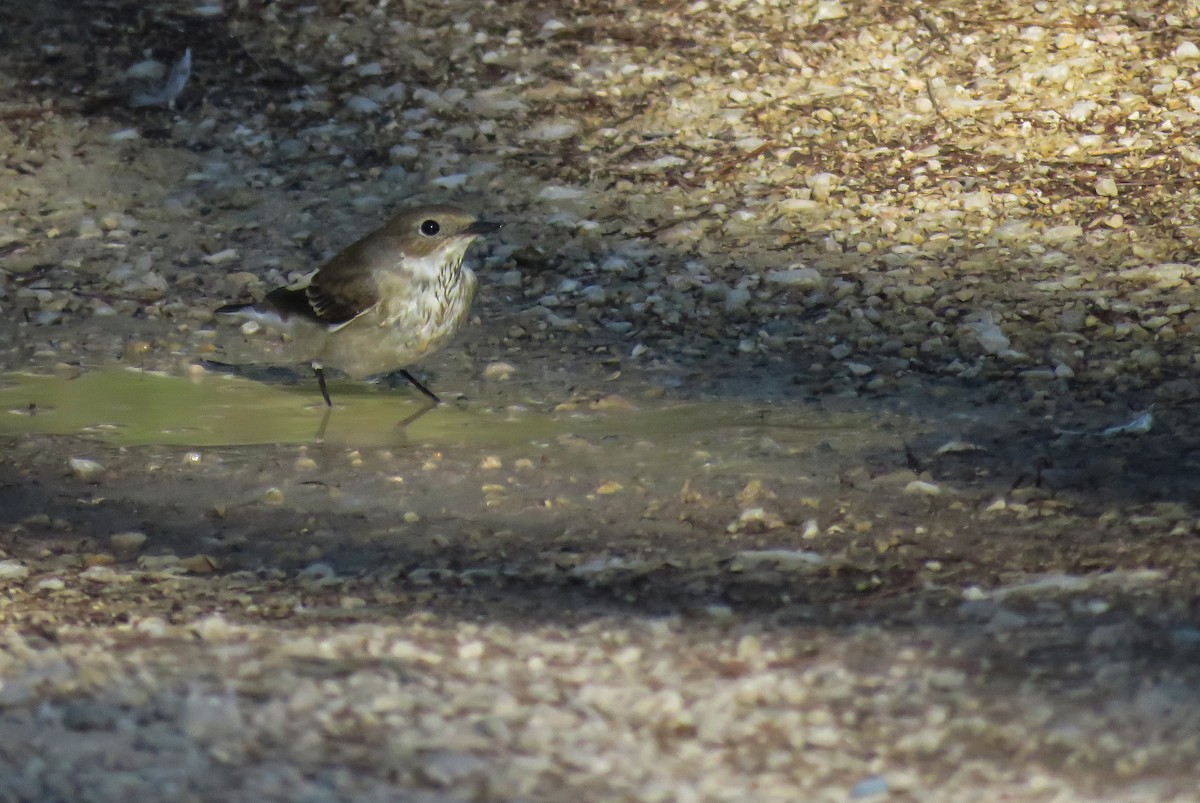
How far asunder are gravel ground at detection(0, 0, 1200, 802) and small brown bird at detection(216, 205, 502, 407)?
1.25 ft

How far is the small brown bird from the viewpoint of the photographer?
5.90 metres

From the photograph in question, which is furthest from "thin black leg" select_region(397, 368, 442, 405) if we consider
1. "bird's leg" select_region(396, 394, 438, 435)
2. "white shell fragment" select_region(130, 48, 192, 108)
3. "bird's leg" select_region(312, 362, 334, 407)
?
"white shell fragment" select_region(130, 48, 192, 108)

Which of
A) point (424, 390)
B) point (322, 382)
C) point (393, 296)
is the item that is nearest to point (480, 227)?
point (393, 296)

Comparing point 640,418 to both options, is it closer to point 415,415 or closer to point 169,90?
point 415,415

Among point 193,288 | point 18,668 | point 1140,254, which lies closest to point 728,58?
point 1140,254

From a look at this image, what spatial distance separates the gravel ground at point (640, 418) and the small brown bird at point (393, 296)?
15.0 inches

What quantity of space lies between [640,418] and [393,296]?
3.12 feet

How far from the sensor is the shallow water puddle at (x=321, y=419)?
5730 millimetres

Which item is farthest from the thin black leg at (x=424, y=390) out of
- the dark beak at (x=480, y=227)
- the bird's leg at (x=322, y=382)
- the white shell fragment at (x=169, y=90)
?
the white shell fragment at (x=169, y=90)

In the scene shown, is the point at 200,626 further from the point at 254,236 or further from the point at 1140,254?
the point at 1140,254

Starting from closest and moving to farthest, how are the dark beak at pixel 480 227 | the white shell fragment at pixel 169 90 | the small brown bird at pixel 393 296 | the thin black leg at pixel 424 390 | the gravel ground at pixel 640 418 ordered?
the gravel ground at pixel 640 418
the small brown bird at pixel 393 296
the dark beak at pixel 480 227
the thin black leg at pixel 424 390
the white shell fragment at pixel 169 90

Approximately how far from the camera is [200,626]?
4.07 m

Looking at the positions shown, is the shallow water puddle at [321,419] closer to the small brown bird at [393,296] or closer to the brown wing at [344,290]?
the small brown bird at [393,296]

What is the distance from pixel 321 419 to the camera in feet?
20.0
